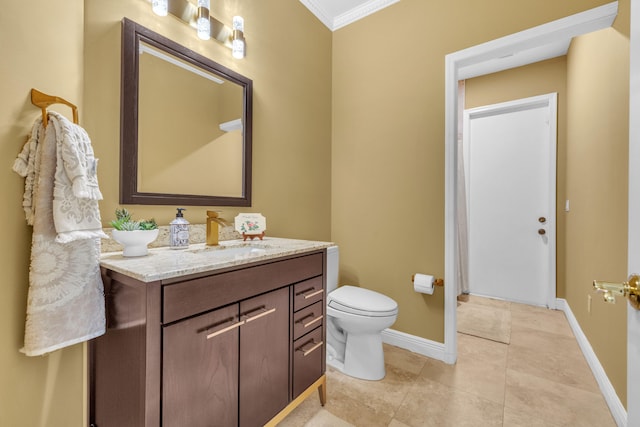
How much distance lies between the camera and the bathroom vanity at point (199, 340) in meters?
0.89

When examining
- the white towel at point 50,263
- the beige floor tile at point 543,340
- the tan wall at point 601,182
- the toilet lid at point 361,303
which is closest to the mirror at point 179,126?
the white towel at point 50,263

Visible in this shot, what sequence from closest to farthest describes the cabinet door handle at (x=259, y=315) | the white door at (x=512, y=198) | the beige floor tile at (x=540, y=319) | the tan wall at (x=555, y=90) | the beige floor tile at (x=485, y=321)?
1. the cabinet door handle at (x=259, y=315)
2. the beige floor tile at (x=485, y=321)
3. the beige floor tile at (x=540, y=319)
4. the tan wall at (x=555, y=90)
5. the white door at (x=512, y=198)

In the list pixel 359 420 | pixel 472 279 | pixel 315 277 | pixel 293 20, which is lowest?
pixel 359 420

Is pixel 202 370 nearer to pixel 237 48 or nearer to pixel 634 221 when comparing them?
pixel 634 221

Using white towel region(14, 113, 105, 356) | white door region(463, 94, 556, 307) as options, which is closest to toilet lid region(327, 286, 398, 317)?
white towel region(14, 113, 105, 356)

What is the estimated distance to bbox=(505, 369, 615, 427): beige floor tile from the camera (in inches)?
57.6

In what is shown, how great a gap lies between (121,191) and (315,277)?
993mm

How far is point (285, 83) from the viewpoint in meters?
2.13

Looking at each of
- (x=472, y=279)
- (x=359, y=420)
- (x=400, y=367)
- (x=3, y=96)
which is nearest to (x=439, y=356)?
(x=400, y=367)

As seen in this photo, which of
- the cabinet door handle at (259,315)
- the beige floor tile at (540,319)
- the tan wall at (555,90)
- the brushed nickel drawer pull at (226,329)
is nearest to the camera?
the brushed nickel drawer pull at (226,329)

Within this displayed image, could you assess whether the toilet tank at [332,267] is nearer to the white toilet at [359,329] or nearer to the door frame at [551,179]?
the white toilet at [359,329]

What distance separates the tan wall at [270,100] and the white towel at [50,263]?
0.88 ft

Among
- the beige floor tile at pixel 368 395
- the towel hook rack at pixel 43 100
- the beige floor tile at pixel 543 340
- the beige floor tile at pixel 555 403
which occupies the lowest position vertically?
the beige floor tile at pixel 368 395

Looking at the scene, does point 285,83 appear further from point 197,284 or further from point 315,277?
point 197,284
